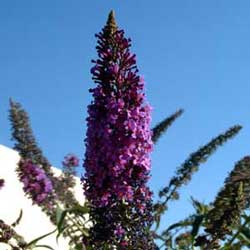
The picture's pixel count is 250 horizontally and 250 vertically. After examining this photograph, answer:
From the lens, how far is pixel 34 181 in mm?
5523

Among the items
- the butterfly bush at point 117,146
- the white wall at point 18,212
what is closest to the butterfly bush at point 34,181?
the butterfly bush at point 117,146

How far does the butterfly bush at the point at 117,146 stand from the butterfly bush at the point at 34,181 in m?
1.19

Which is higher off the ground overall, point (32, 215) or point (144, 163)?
point (32, 215)

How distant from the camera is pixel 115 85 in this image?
4504 mm

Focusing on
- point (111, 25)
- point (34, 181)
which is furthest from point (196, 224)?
point (34, 181)

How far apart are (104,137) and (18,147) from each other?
207 cm

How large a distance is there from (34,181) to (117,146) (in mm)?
1421

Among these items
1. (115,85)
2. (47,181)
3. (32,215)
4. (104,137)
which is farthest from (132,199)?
(32,215)

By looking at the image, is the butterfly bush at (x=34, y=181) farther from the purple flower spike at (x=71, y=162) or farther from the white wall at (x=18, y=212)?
the white wall at (x=18, y=212)

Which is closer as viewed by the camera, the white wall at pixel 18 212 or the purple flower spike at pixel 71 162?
the purple flower spike at pixel 71 162

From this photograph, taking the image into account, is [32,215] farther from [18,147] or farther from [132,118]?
[132,118]

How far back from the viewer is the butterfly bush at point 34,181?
5430 millimetres

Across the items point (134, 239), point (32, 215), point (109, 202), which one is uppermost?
point (32, 215)

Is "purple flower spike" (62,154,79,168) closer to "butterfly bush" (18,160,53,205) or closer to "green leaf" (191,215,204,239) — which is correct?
"butterfly bush" (18,160,53,205)
